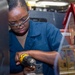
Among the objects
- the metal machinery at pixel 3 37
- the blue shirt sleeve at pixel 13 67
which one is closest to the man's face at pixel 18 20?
the blue shirt sleeve at pixel 13 67

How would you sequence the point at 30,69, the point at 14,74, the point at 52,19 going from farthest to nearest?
the point at 52,19 < the point at 14,74 < the point at 30,69

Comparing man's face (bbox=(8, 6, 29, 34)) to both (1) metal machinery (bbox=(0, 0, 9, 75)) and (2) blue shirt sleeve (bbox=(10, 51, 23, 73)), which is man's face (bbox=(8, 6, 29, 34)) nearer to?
(2) blue shirt sleeve (bbox=(10, 51, 23, 73))

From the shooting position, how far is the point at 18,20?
104cm

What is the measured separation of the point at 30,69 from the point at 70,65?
0.67ft

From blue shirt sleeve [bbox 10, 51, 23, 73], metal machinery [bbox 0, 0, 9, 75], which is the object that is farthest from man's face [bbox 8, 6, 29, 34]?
metal machinery [bbox 0, 0, 9, 75]

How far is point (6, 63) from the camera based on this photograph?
1.58 ft

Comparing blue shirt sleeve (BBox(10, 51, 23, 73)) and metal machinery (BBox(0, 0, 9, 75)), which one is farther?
blue shirt sleeve (BBox(10, 51, 23, 73))

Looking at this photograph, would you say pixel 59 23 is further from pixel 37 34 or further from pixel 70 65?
pixel 70 65

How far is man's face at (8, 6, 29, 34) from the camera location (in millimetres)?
1038

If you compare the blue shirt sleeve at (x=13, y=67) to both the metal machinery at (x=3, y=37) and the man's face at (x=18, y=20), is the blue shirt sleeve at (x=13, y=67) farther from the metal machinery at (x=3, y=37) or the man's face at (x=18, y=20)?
the metal machinery at (x=3, y=37)

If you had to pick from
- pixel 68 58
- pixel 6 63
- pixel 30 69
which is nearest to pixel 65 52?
pixel 68 58

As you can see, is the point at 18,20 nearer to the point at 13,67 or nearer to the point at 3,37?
the point at 13,67

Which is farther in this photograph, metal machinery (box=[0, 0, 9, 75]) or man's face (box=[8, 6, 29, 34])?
man's face (box=[8, 6, 29, 34])

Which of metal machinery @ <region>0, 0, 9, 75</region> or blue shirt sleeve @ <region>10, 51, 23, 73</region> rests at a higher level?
metal machinery @ <region>0, 0, 9, 75</region>
